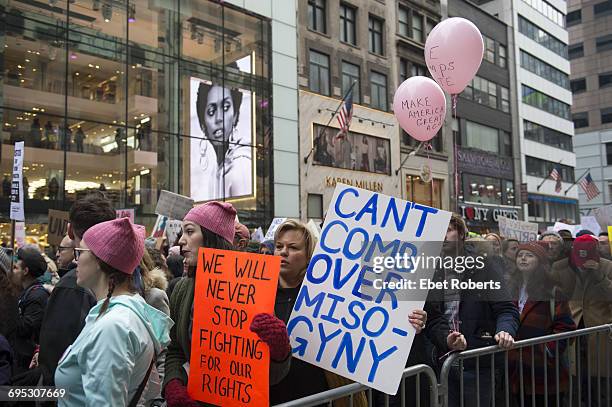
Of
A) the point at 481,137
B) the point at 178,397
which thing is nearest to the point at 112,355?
the point at 178,397

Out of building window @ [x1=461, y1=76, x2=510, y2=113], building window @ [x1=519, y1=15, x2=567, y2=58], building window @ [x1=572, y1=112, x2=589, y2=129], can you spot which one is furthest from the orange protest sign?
building window @ [x1=572, y1=112, x2=589, y2=129]

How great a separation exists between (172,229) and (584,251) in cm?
822

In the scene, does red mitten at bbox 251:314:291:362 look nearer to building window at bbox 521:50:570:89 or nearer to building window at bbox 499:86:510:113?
building window at bbox 499:86:510:113

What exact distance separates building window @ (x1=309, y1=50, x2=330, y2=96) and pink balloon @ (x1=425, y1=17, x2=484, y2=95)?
17725mm

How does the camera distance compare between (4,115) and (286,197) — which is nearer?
(4,115)

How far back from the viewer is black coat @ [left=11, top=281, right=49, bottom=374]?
13.2 ft

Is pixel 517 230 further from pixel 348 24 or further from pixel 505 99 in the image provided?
pixel 505 99

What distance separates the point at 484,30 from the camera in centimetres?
3797

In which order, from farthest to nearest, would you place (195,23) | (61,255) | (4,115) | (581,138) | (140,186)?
(581,138) → (195,23) → (140,186) → (4,115) → (61,255)

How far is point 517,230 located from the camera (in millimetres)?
10953

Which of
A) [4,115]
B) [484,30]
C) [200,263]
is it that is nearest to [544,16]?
[484,30]

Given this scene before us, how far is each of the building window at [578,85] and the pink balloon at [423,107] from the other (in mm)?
53213

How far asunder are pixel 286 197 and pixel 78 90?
917 centimetres

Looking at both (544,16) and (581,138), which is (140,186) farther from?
(581,138)
